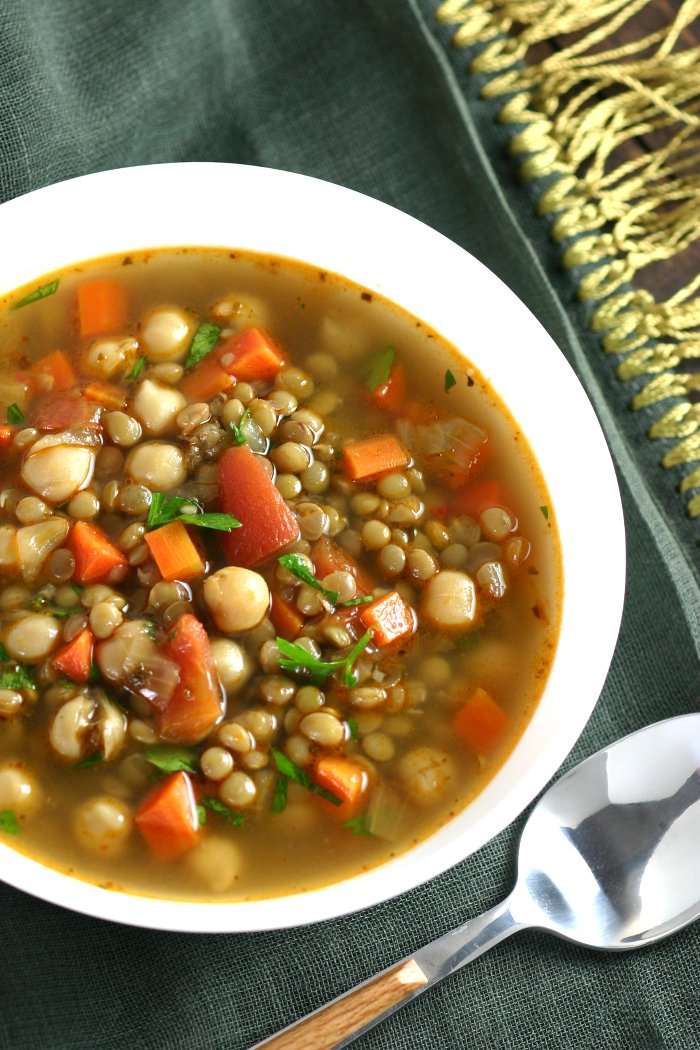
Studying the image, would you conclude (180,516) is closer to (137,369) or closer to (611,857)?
(137,369)

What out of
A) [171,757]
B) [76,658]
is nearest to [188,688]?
[171,757]

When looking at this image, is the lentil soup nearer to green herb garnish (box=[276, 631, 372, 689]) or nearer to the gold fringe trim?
green herb garnish (box=[276, 631, 372, 689])

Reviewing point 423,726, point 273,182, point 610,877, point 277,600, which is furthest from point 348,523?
point 610,877

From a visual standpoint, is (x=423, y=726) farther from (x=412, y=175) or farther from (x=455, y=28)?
(x=455, y=28)

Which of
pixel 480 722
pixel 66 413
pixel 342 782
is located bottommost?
pixel 480 722

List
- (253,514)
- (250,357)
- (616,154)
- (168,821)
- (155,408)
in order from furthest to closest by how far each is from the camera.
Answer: (616,154)
(250,357)
(155,408)
(253,514)
(168,821)

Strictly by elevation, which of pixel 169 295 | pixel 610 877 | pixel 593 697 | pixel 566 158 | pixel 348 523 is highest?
pixel 169 295

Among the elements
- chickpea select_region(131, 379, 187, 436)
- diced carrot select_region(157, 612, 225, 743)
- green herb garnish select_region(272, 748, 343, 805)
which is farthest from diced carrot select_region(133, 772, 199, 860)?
chickpea select_region(131, 379, 187, 436)
